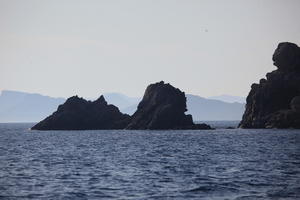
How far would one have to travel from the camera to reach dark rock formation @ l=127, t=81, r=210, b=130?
158 m

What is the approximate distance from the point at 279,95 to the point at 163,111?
3832cm

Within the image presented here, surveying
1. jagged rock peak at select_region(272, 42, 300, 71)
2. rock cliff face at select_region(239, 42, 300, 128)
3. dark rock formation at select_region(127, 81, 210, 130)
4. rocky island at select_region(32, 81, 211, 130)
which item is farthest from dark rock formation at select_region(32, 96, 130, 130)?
jagged rock peak at select_region(272, 42, 300, 71)

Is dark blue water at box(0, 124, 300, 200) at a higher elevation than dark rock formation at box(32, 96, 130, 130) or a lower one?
lower

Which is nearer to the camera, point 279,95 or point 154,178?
point 154,178

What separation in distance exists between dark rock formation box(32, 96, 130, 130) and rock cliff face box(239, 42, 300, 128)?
47615 millimetres

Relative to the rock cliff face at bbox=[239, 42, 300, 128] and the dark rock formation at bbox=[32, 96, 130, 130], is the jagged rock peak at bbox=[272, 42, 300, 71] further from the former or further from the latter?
the dark rock formation at bbox=[32, 96, 130, 130]

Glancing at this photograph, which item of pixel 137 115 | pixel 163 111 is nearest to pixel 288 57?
pixel 163 111

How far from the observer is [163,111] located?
155 meters

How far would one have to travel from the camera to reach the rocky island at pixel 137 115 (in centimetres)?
15988

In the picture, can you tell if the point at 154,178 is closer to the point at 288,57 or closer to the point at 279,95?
the point at 279,95

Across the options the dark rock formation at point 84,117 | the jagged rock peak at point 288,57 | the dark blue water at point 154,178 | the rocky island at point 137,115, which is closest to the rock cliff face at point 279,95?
the jagged rock peak at point 288,57

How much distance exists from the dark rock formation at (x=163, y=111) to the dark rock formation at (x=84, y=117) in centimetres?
1132

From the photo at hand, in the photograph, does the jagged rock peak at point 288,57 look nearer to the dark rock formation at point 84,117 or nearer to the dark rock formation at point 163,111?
the dark rock formation at point 163,111

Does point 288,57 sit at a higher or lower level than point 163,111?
higher
